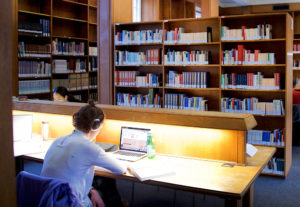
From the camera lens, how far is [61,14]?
307 inches

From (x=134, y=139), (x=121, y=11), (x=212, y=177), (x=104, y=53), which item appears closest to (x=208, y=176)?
(x=212, y=177)

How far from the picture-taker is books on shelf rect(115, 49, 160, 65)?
Result: 245 inches

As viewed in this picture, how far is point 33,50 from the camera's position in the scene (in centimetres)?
666

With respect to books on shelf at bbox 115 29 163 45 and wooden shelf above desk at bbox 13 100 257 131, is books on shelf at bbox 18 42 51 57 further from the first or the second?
wooden shelf above desk at bbox 13 100 257 131

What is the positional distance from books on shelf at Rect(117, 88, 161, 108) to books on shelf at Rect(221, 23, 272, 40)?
1.55 m

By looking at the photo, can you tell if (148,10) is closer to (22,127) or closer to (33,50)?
(33,50)

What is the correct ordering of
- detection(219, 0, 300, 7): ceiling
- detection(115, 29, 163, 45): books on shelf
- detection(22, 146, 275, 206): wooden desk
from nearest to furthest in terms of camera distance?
1. detection(22, 146, 275, 206): wooden desk
2. detection(115, 29, 163, 45): books on shelf
3. detection(219, 0, 300, 7): ceiling

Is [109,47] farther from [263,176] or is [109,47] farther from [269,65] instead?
[263,176]

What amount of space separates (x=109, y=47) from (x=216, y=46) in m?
1.91

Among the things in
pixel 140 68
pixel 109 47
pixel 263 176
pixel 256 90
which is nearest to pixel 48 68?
pixel 109 47

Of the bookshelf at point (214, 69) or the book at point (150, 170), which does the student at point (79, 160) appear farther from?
the bookshelf at point (214, 69)

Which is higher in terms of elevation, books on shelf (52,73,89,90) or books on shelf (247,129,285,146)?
books on shelf (52,73,89,90)

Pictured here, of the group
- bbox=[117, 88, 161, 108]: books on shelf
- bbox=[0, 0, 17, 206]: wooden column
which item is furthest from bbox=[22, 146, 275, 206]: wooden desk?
bbox=[117, 88, 161, 108]: books on shelf

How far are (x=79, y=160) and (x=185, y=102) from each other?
366 cm
